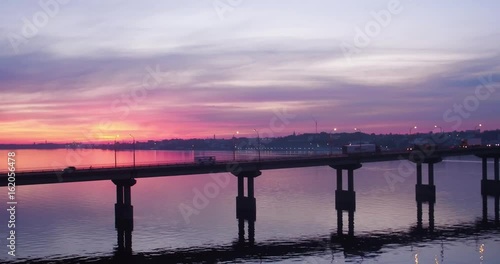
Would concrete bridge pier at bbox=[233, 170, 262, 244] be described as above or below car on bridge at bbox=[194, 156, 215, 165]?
below

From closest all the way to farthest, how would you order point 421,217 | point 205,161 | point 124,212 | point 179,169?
point 124,212 < point 179,169 < point 421,217 < point 205,161

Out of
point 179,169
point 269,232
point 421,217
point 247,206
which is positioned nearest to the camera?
point 269,232

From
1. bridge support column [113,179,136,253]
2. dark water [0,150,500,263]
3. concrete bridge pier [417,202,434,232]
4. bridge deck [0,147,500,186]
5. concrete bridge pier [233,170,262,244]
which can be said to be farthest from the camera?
concrete bridge pier [233,170,262,244]

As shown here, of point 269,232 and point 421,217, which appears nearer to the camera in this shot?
point 269,232

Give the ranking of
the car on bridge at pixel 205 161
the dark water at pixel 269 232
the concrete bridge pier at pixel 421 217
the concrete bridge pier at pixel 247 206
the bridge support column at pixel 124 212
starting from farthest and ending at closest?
the car on bridge at pixel 205 161 < the concrete bridge pier at pixel 247 206 < the concrete bridge pier at pixel 421 217 < the bridge support column at pixel 124 212 < the dark water at pixel 269 232

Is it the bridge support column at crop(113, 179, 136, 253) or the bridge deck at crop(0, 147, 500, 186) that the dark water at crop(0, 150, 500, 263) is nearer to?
the bridge support column at crop(113, 179, 136, 253)

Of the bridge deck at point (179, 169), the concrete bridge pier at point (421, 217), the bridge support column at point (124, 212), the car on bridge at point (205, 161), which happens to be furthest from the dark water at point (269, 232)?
the car on bridge at point (205, 161)

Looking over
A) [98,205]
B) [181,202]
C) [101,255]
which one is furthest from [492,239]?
[98,205]

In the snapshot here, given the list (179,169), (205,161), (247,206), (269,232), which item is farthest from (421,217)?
(179,169)

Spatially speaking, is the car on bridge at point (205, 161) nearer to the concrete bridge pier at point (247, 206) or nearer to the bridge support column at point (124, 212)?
the concrete bridge pier at point (247, 206)

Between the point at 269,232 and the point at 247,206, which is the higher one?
the point at 247,206

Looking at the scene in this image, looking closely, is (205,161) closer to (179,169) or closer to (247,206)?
(179,169)

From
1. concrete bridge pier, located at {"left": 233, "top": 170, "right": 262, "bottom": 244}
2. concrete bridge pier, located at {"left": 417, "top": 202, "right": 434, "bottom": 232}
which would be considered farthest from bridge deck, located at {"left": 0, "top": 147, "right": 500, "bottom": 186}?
concrete bridge pier, located at {"left": 417, "top": 202, "right": 434, "bottom": 232}

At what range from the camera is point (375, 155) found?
423ft
